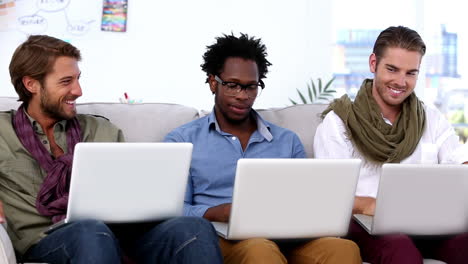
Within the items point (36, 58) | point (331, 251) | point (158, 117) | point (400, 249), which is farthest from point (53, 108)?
point (400, 249)

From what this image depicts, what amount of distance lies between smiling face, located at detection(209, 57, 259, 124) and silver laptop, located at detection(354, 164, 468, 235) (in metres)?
0.65

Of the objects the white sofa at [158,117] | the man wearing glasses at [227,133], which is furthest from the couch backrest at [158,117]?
the man wearing glasses at [227,133]

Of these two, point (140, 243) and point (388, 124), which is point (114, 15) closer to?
point (388, 124)

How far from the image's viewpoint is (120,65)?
186 inches

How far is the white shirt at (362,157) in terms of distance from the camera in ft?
7.93

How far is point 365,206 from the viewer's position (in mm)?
2201

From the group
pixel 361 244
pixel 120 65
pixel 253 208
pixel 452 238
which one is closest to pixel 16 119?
pixel 253 208

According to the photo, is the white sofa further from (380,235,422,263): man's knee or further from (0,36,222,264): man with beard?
(380,235,422,263): man's knee

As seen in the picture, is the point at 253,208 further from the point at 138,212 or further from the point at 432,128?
the point at 432,128

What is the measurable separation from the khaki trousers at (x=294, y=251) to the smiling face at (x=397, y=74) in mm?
735

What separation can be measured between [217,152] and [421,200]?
0.74 meters

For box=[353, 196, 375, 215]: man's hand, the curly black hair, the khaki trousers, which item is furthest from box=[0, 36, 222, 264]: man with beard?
box=[353, 196, 375, 215]: man's hand

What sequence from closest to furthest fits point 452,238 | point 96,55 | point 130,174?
point 130,174, point 452,238, point 96,55

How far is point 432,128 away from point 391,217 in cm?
71
